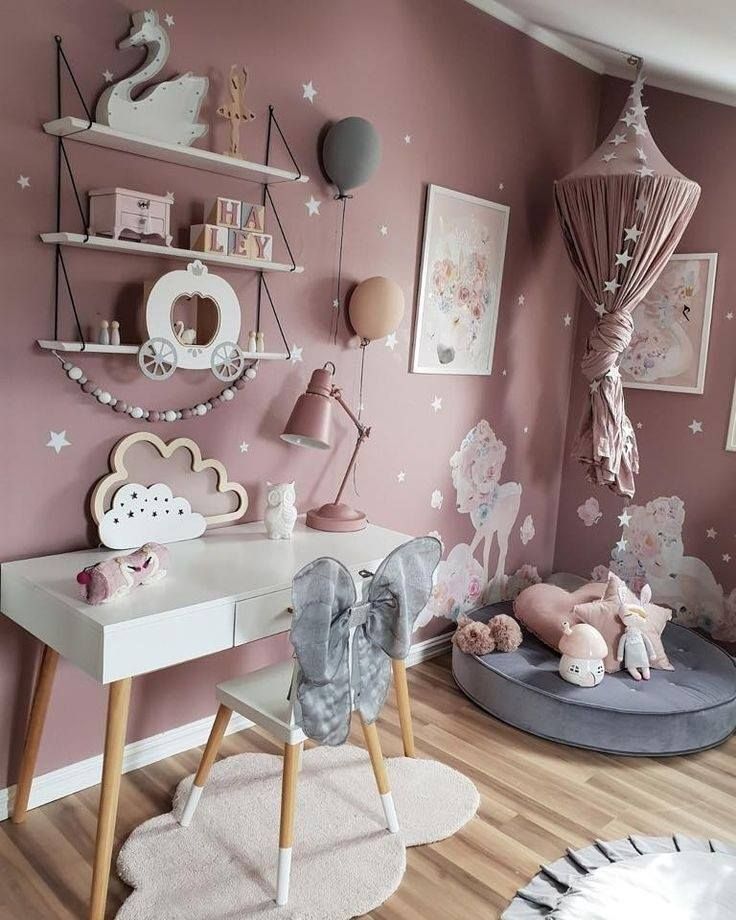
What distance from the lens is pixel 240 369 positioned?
2432mm

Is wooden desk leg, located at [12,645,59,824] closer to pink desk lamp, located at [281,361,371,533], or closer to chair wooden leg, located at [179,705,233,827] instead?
chair wooden leg, located at [179,705,233,827]

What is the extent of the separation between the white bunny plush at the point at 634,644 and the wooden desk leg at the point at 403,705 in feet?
2.84

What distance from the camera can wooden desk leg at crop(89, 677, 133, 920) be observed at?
1.80 meters

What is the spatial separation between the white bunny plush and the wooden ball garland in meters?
1.59

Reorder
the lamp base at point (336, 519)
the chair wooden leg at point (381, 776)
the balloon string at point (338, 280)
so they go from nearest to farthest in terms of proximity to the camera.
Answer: the chair wooden leg at point (381, 776) < the lamp base at point (336, 519) < the balloon string at point (338, 280)

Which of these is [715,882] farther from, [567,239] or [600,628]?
[567,239]

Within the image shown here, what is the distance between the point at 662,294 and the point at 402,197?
129 cm

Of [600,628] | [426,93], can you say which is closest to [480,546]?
[600,628]

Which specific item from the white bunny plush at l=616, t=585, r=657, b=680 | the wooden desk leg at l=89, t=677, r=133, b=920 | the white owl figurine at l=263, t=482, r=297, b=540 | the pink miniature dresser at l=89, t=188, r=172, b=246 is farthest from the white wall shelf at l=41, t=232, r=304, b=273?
the white bunny plush at l=616, t=585, r=657, b=680

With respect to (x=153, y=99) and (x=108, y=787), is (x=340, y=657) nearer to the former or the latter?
(x=108, y=787)

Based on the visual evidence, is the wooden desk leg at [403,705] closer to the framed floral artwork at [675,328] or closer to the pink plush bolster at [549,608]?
the pink plush bolster at [549,608]

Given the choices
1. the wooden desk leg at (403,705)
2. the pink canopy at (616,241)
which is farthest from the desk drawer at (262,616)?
the pink canopy at (616,241)

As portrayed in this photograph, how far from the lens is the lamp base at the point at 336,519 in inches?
104

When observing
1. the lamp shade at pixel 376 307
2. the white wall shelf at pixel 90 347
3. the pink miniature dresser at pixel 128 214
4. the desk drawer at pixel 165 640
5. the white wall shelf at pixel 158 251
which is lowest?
the desk drawer at pixel 165 640
